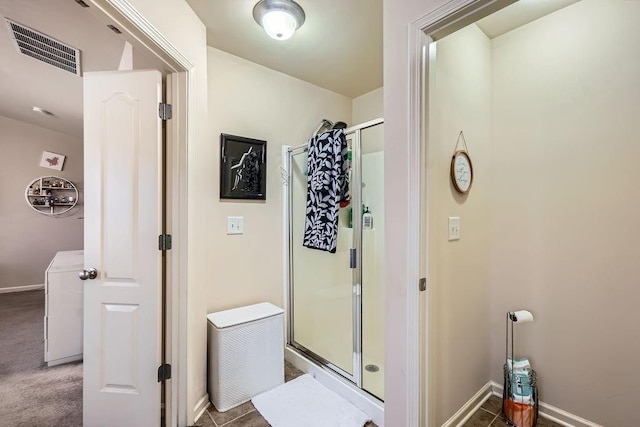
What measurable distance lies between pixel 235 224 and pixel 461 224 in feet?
5.19

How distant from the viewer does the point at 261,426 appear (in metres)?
1.63

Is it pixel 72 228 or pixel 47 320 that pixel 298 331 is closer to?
pixel 47 320

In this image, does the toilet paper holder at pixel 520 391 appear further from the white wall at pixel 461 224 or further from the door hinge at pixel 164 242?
the door hinge at pixel 164 242

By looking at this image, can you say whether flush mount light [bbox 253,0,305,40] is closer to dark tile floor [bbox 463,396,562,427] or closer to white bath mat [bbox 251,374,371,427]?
white bath mat [bbox 251,374,371,427]

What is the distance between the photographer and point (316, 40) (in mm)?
1997

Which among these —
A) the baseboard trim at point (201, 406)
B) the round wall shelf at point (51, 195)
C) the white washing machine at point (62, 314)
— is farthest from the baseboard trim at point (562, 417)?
the round wall shelf at point (51, 195)

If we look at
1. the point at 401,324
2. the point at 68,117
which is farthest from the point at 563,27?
the point at 68,117

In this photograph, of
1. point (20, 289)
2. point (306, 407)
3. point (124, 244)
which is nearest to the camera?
point (124, 244)

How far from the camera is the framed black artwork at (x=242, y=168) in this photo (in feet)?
6.89

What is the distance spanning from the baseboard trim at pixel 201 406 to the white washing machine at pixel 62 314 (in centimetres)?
143

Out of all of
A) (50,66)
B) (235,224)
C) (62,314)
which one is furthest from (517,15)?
(62,314)

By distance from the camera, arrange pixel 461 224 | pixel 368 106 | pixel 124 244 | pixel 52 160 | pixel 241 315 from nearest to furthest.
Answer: pixel 124 244
pixel 461 224
pixel 241 315
pixel 368 106
pixel 52 160

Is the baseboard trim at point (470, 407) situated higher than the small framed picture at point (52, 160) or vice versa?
the small framed picture at point (52, 160)

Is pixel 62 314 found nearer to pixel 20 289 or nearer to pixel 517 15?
pixel 20 289
